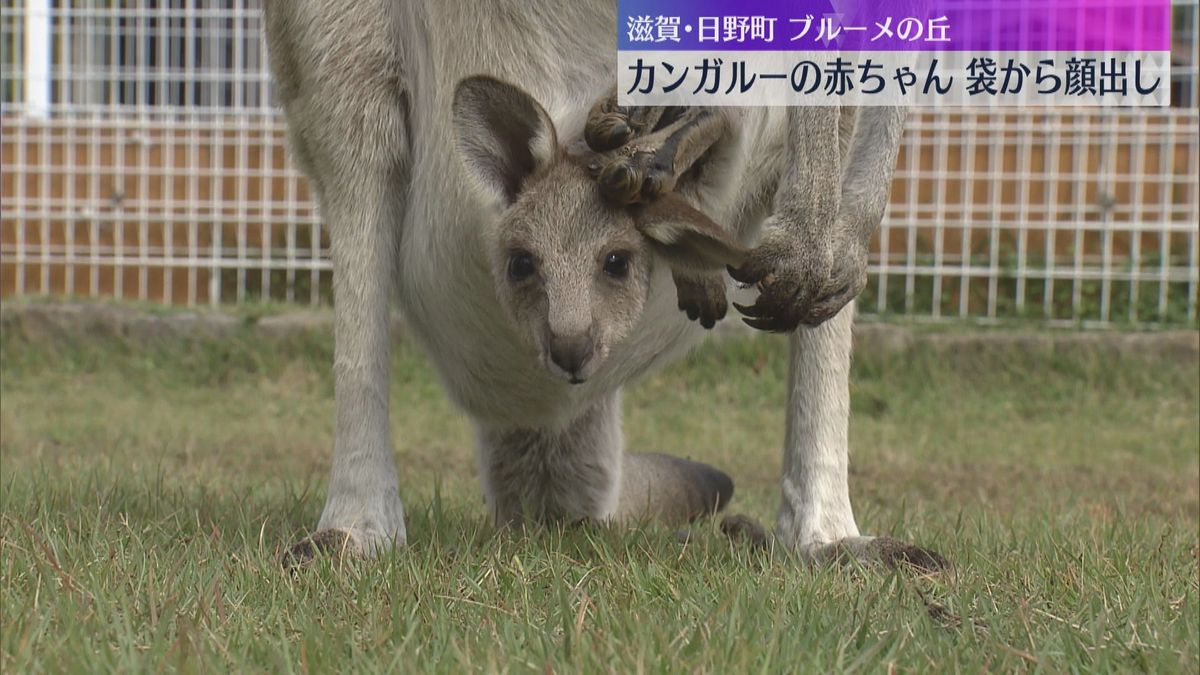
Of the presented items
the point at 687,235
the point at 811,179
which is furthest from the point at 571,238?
the point at 811,179

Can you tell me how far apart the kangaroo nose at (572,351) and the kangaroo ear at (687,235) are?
0.64 feet

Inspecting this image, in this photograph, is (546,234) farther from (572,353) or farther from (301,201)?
(301,201)

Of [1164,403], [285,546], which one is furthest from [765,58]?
[1164,403]

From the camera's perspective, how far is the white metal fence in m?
7.49

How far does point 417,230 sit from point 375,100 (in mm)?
279

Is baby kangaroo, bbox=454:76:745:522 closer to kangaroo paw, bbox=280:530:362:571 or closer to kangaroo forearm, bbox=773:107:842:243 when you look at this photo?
kangaroo forearm, bbox=773:107:842:243

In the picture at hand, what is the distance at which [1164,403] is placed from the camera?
649cm

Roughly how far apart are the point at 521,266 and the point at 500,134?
0.22 metres

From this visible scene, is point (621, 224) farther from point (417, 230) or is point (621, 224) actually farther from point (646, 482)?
point (646, 482)

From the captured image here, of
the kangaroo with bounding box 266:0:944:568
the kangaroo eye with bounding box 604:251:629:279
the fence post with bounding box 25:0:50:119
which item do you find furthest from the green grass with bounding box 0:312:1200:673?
the fence post with bounding box 25:0:50:119

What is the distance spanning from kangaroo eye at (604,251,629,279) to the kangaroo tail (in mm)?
1324

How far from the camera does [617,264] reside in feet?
7.59

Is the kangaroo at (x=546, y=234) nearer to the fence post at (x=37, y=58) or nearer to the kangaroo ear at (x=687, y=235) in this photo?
the kangaroo ear at (x=687, y=235)

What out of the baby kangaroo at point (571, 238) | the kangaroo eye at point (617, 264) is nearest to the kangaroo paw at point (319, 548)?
the baby kangaroo at point (571, 238)
